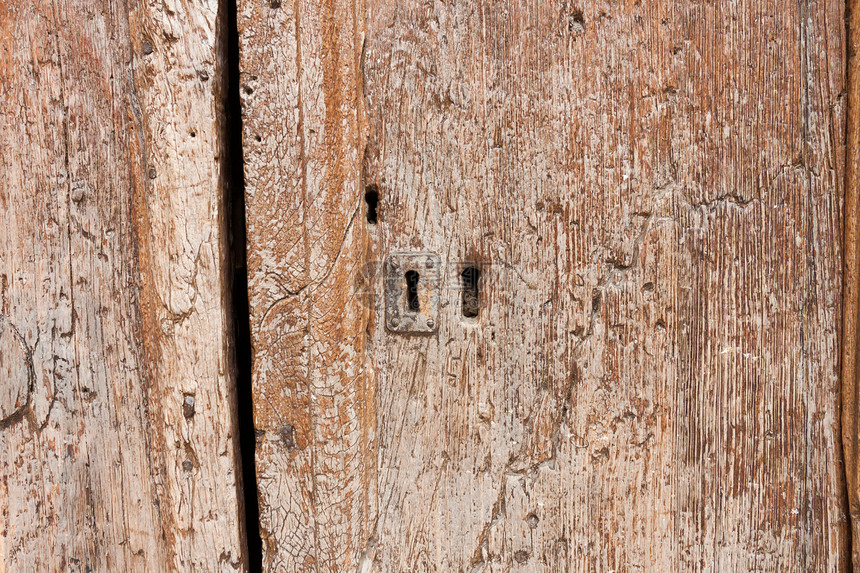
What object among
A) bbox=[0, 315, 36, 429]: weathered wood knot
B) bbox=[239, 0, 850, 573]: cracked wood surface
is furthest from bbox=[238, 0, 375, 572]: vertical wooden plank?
bbox=[0, 315, 36, 429]: weathered wood knot

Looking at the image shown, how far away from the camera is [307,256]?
67 centimetres

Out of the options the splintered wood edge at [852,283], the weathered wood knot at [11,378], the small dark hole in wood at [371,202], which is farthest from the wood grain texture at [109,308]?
the splintered wood edge at [852,283]

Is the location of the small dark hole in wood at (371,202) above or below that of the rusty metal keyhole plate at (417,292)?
above

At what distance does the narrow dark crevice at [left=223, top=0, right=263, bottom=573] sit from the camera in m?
0.69

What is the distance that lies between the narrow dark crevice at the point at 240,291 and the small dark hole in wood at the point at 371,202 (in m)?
0.18

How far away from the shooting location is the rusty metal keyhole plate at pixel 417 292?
2.24 feet

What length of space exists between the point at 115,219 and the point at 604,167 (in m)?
0.68

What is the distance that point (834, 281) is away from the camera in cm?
66

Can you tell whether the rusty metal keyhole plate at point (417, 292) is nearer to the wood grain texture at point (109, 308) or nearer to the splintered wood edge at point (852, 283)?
the wood grain texture at point (109, 308)

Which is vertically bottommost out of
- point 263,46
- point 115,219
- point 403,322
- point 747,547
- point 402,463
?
point 747,547

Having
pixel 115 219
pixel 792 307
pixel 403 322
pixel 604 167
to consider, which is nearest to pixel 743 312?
pixel 792 307

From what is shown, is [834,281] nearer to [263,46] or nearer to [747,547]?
[747,547]

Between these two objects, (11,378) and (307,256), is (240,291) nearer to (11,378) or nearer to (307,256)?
(307,256)

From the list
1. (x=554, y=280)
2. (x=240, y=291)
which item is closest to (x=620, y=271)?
(x=554, y=280)
